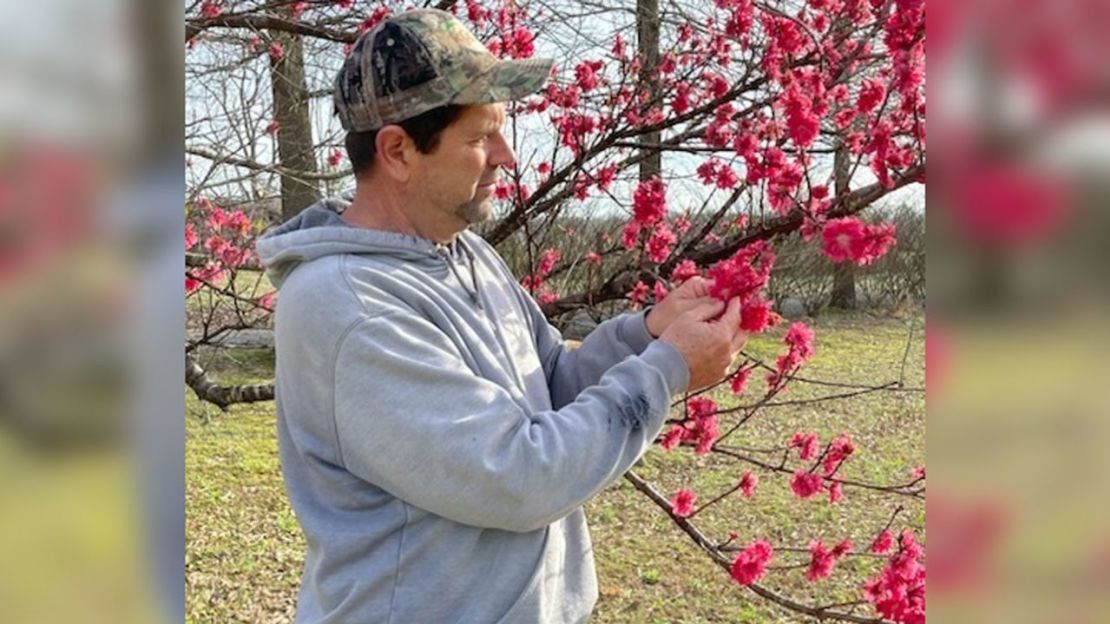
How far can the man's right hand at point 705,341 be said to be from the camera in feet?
4.94

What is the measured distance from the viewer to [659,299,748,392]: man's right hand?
4.94ft

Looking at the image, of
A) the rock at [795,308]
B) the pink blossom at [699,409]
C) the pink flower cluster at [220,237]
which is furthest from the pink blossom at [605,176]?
the rock at [795,308]

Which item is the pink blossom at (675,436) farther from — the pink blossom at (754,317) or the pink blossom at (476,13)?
the pink blossom at (476,13)

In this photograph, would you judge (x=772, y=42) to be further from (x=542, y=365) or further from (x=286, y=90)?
(x=286, y=90)

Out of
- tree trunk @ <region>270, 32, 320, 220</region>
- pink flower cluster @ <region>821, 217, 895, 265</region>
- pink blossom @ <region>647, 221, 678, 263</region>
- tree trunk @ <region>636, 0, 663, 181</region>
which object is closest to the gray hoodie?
pink flower cluster @ <region>821, 217, 895, 265</region>

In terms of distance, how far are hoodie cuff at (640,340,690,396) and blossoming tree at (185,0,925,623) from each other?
180 mm

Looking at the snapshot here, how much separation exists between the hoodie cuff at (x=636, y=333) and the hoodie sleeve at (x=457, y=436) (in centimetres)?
46

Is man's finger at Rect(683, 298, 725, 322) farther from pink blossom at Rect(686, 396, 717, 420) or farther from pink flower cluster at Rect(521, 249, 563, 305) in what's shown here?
pink flower cluster at Rect(521, 249, 563, 305)

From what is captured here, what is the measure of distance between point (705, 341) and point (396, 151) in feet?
1.90

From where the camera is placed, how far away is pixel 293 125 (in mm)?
4949

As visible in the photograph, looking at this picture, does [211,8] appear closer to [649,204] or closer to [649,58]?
[649,58]

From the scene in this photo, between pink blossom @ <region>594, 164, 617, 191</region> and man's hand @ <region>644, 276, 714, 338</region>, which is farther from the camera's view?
pink blossom @ <region>594, 164, 617, 191</region>
